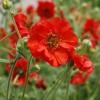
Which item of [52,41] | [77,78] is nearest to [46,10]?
[77,78]

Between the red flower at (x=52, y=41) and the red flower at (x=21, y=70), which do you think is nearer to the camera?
the red flower at (x=52, y=41)

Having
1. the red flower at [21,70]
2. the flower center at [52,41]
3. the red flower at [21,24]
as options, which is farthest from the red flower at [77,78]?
the flower center at [52,41]

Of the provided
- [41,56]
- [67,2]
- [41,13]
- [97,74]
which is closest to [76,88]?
[97,74]

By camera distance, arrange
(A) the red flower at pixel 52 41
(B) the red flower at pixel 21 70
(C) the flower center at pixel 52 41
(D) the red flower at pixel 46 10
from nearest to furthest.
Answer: (A) the red flower at pixel 52 41 < (C) the flower center at pixel 52 41 < (B) the red flower at pixel 21 70 < (D) the red flower at pixel 46 10

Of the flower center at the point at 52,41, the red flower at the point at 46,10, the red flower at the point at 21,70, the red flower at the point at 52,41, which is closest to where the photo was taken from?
the red flower at the point at 52,41

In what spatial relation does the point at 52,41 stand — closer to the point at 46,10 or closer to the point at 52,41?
the point at 52,41

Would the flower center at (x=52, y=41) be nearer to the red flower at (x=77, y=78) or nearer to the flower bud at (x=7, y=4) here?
the flower bud at (x=7, y=4)

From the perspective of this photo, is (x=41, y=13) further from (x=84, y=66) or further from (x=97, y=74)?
(x=84, y=66)

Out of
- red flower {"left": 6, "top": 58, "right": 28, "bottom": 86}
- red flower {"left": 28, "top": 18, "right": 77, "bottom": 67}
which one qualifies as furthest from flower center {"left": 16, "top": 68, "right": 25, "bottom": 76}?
red flower {"left": 28, "top": 18, "right": 77, "bottom": 67}
